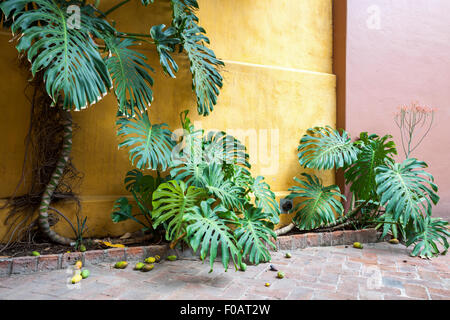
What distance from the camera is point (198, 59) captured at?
9.16 ft

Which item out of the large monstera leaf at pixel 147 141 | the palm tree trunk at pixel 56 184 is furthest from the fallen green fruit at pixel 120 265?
the large monstera leaf at pixel 147 141

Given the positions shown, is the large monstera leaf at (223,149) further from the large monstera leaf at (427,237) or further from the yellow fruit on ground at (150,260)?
the large monstera leaf at (427,237)

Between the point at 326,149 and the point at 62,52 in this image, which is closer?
the point at 62,52

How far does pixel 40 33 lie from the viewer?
6.38 feet

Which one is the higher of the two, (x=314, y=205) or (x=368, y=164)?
(x=368, y=164)

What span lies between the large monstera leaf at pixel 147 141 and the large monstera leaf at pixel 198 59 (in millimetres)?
433

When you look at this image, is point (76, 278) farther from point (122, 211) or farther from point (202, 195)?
point (202, 195)

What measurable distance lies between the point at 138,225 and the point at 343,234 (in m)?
1.89

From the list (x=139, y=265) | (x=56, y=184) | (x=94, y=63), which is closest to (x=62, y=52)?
(x=94, y=63)

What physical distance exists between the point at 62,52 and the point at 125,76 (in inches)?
17.8

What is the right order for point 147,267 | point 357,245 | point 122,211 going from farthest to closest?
point 357,245
point 122,211
point 147,267
